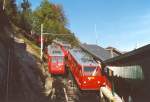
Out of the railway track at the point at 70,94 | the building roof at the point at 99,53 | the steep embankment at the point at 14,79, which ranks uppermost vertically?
the building roof at the point at 99,53

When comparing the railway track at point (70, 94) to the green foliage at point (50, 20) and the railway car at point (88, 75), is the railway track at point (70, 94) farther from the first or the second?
the green foliage at point (50, 20)

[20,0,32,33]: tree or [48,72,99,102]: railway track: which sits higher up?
[20,0,32,33]: tree

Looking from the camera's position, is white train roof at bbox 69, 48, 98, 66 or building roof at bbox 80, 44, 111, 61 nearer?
white train roof at bbox 69, 48, 98, 66

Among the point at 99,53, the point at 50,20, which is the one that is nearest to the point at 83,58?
the point at 99,53

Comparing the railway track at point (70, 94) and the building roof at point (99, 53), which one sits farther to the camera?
the building roof at point (99, 53)

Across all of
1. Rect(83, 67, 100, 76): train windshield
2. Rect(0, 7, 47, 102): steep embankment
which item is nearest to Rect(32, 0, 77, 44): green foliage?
Rect(83, 67, 100, 76): train windshield

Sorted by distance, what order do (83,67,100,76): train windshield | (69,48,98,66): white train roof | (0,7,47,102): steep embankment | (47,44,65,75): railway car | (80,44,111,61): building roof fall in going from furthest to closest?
(47,44,65,75): railway car < (80,44,111,61): building roof < (69,48,98,66): white train roof < (83,67,100,76): train windshield < (0,7,47,102): steep embankment

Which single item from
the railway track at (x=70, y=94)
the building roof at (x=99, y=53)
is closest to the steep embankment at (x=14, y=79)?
the railway track at (x=70, y=94)

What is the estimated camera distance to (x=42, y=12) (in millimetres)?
84562

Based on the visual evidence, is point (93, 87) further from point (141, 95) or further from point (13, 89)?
point (141, 95)

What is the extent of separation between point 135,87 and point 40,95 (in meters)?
14.4

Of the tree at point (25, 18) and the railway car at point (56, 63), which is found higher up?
the tree at point (25, 18)

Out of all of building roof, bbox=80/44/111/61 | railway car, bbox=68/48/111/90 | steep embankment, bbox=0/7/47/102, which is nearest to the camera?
steep embankment, bbox=0/7/47/102

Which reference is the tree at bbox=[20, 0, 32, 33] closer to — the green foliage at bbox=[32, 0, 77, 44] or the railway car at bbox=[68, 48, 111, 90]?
the green foliage at bbox=[32, 0, 77, 44]
